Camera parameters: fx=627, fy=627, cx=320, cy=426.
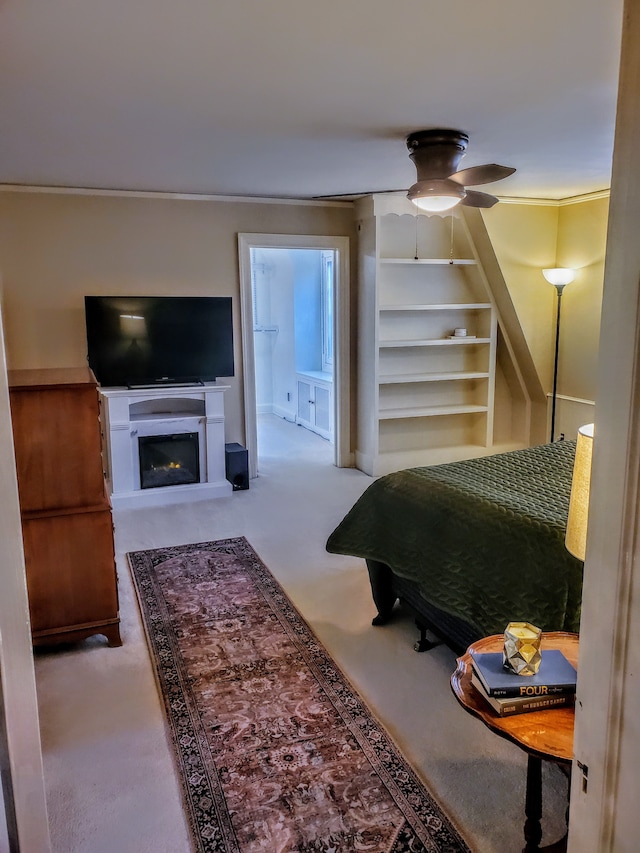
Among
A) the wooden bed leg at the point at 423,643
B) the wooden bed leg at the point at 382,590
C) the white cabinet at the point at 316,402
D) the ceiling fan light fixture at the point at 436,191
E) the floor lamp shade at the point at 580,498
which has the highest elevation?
the ceiling fan light fixture at the point at 436,191

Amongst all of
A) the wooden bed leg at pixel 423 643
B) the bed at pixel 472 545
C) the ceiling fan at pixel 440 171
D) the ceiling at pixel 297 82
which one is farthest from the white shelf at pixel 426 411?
the wooden bed leg at pixel 423 643

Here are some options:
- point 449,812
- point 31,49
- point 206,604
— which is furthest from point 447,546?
point 31,49

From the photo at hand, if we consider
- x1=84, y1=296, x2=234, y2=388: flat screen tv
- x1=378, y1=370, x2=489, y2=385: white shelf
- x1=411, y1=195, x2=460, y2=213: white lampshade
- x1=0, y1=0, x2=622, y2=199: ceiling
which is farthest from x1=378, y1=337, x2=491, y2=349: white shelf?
x1=411, y1=195, x2=460, y2=213: white lampshade

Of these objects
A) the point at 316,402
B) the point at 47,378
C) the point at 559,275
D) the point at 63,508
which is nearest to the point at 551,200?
the point at 559,275

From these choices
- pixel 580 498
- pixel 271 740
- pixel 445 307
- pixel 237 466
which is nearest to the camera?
pixel 580 498

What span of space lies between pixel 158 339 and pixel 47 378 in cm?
232

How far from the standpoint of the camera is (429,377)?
5840mm

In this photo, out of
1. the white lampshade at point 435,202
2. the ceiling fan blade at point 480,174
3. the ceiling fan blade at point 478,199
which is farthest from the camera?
the ceiling fan blade at point 478,199

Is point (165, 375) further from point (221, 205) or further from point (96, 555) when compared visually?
point (96, 555)

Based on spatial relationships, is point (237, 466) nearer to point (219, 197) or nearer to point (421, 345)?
point (421, 345)

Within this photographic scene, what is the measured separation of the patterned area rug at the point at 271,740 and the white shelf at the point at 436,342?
113 inches

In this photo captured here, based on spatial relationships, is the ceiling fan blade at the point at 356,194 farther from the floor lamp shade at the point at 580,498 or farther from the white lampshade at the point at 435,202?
the floor lamp shade at the point at 580,498

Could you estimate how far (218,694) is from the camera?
256 cm

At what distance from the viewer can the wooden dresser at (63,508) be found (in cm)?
264
